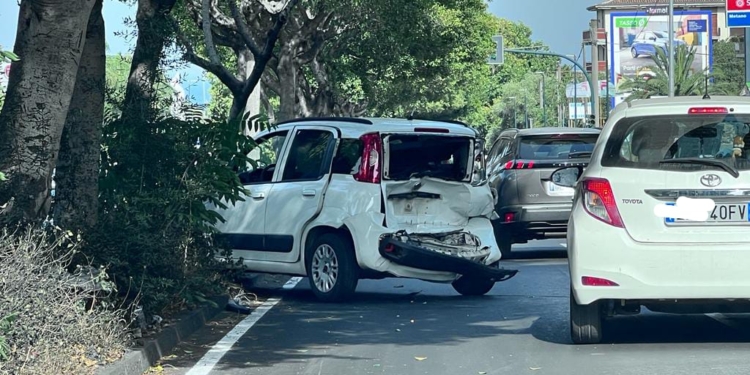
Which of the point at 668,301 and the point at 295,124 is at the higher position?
the point at 295,124

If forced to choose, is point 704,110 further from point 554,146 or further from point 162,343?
point 554,146

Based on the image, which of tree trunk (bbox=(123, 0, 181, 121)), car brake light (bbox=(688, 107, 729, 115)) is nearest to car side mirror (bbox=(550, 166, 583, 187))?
car brake light (bbox=(688, 107, 729, 115))

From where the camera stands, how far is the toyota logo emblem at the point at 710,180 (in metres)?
8.30

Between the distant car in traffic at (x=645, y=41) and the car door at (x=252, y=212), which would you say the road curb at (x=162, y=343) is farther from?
the distant car in traffic at (x=645, y=41)

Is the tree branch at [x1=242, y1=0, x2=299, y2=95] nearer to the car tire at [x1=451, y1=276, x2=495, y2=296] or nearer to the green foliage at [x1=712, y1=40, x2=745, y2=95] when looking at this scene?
the car tire at [x1=451, y1=276, x2=495, y2=296]

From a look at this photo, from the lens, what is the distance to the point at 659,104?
28.6 feet

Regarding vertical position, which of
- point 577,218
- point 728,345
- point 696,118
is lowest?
point 728,345

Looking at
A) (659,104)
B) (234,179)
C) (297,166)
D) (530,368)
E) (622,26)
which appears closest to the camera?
(530,368)

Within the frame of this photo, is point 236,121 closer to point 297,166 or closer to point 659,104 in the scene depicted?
point 297,166

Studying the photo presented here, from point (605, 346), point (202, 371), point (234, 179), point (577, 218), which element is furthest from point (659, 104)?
point (234, 179)

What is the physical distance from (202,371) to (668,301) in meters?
3.21

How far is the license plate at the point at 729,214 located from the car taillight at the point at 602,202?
1.56 ft

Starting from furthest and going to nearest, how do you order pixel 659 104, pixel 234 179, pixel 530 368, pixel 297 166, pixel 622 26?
pixel 622 26
pixel 297 166
pixel 234 179
pixel 659 104
pixel 530 368

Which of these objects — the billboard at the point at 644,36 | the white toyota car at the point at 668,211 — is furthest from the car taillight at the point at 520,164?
the billboard at the point at 644,36
